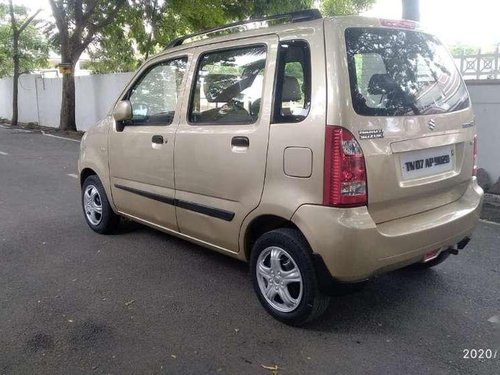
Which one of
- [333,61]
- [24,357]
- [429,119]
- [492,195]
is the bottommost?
[24,357]

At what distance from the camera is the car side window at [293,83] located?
2.91 metres

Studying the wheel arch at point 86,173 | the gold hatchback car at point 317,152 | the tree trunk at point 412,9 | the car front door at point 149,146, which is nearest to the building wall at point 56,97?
the tree trunk at point 412,9

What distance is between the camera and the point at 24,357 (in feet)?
9.24

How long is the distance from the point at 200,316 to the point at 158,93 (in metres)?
1.90

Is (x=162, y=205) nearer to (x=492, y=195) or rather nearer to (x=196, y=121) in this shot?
(x=196, y=121)

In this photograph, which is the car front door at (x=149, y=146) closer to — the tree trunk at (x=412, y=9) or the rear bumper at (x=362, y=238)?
the rear bumper at (x=362, y=238)

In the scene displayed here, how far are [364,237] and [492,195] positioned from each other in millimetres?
4328

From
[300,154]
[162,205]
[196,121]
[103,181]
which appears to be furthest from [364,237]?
[103,181]

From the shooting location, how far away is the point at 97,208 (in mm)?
5043

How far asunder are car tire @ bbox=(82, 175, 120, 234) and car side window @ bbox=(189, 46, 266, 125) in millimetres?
1674

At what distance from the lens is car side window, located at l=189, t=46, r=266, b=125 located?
10.7 ft

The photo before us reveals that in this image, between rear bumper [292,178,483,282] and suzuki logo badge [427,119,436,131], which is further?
suzuki logo badge [427,119,436,131]

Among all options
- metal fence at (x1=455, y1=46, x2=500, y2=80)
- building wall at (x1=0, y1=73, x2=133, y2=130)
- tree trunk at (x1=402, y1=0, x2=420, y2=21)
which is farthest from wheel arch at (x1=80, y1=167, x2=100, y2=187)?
metal fence at (x1=455, y1=46, x2=500, y2=80)

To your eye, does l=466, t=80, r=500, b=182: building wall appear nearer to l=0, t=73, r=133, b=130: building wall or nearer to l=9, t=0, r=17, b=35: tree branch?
l=0, t=73, r=133, b=130: building wall
